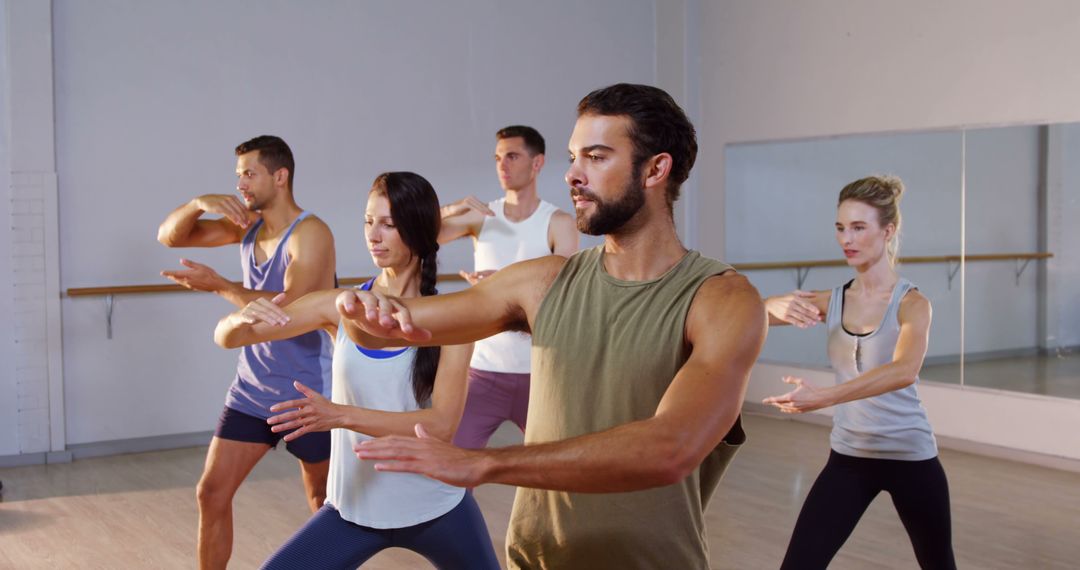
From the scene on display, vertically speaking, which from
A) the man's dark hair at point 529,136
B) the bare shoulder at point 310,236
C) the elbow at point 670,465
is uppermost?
Result: the man's dark hair at point 529,136

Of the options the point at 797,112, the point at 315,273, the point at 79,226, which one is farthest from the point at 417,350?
the point at 797,112

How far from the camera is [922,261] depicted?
6.06 m

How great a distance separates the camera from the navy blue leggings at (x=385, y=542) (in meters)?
2.19

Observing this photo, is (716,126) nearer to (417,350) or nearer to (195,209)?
(195,209)

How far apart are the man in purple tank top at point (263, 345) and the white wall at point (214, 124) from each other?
2.15 metres

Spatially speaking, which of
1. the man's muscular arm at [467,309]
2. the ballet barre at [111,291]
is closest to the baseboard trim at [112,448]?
the ballet barre at [111,291]

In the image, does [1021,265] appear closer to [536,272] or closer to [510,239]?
[510,239]

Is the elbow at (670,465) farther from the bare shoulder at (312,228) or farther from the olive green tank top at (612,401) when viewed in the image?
the bare shoulder at (312,228)

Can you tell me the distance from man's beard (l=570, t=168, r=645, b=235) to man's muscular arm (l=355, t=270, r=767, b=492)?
11.4 inches

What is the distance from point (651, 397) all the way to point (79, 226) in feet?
16.1

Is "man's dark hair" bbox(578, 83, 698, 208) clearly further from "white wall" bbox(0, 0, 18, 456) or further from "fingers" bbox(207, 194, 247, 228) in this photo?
"white wall" bbox(0, 0, 18, 456)

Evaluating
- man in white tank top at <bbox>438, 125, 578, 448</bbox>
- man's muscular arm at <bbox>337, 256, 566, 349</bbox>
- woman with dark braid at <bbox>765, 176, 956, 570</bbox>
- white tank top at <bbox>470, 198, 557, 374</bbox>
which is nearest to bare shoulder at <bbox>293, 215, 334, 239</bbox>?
man in white tank top at <bbox>438, 125, 578, 448</bbox>

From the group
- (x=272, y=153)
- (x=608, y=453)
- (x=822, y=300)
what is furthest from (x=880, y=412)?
(x=272, y=153)

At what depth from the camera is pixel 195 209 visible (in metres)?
3.97
